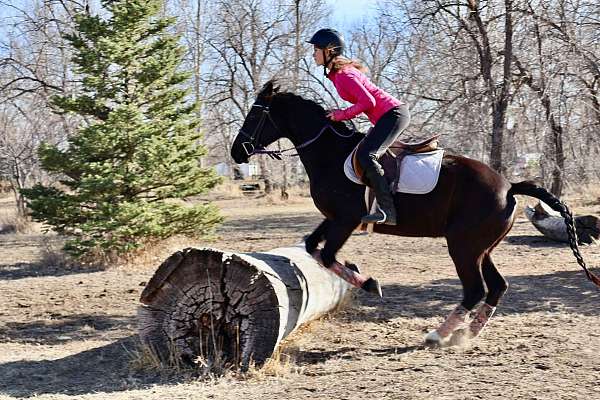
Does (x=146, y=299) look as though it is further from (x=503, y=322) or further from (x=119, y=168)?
(x=119, y=168)

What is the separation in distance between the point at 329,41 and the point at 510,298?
4.56m

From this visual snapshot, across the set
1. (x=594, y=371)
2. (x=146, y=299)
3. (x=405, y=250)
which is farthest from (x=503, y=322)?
(x=405, y=250)

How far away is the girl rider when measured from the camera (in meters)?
6.28

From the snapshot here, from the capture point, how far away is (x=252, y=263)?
599cm

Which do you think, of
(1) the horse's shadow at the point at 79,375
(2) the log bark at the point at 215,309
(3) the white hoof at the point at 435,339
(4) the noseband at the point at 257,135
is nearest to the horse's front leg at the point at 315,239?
(2) the log bark at the point at 215,309

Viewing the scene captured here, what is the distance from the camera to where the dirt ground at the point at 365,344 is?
17.5ft

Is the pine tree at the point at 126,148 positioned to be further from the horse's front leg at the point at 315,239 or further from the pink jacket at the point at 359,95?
the pink jacket at the point at 359,95

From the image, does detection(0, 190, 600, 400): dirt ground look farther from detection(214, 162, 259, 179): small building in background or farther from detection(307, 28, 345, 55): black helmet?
detection(214, 162, 259, 179): small building in background

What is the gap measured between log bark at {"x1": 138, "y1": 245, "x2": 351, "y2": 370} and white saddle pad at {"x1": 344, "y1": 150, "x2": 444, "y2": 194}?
1.27 m

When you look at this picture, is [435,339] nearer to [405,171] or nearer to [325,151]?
[405,171]

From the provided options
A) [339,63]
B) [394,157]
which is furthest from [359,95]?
[394,157]

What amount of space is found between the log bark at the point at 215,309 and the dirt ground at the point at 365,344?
29cm

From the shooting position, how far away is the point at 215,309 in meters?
6.07

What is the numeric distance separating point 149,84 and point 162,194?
2.18 meters
